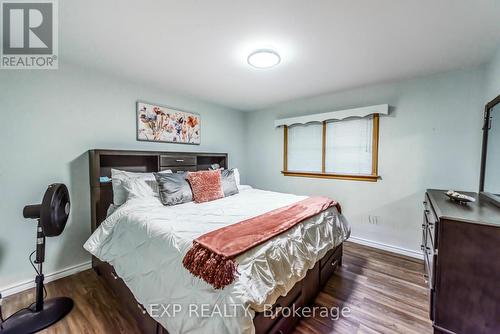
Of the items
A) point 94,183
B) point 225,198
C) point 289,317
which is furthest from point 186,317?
point 94,183

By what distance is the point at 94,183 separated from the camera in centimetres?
226

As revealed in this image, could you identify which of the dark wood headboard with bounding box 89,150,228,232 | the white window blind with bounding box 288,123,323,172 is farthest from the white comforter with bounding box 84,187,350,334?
the white window blind with bounding box 288,123,323,172

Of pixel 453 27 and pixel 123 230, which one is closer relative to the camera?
pixel 453 27

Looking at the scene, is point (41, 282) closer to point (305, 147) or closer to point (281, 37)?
point (281, 37)

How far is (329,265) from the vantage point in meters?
2.10

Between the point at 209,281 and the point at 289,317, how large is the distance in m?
0.80

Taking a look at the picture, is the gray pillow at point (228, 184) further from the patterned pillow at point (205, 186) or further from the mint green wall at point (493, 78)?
the mint green wall at point (493, 78)

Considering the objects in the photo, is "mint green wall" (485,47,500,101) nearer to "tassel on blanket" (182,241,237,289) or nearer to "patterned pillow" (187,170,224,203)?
"tassel on blanket" (182,241,237,289)

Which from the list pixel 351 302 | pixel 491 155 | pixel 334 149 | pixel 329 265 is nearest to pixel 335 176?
pixel 334 149

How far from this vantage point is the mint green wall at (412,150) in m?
2.34

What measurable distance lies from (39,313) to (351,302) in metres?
2.58

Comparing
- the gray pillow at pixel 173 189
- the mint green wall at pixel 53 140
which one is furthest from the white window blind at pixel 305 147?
the mint green wall at pixel 53 140

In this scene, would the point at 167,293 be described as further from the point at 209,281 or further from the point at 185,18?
the point at 185,18

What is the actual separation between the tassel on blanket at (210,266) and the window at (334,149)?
2658 millimetres
